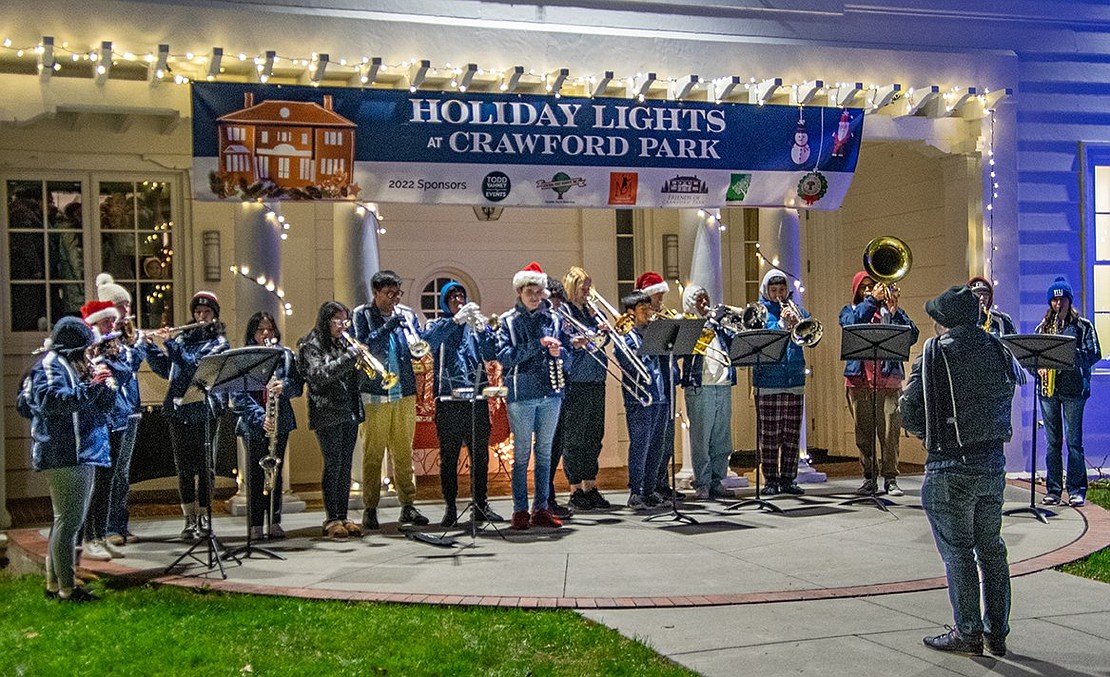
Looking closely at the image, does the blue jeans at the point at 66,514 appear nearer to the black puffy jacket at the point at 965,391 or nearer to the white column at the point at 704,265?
the black puffy jacket at the point at 965,391

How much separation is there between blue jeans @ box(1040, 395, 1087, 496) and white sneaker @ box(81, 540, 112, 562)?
763 cm

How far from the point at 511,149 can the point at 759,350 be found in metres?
2.73

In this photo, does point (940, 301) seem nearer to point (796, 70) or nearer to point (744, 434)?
point (796, 70)

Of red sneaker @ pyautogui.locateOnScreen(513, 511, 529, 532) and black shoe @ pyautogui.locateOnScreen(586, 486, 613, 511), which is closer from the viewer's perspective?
red sneaker @ pyautogui.locateOnScreen(513, 511, 529, 532)

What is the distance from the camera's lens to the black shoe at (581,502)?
424 inches

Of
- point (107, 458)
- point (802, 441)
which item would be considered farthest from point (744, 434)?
point (107, 458)

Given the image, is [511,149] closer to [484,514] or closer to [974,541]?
[484,514]

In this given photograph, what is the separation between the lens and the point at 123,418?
905 centimetres

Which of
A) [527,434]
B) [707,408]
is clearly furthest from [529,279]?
[707,408]

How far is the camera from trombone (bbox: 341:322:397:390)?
9297mm

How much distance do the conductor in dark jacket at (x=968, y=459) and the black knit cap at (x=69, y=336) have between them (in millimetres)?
4741

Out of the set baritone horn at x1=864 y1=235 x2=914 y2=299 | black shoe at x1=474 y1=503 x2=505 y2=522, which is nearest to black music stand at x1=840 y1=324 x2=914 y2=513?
baritone horn at x1=864 y1=235 x2=914 y2=299

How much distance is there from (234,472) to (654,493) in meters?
3.89

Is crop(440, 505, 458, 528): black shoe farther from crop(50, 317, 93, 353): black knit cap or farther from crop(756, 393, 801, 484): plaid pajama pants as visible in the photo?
crop(50, 317, 93, 353): black knit cap
